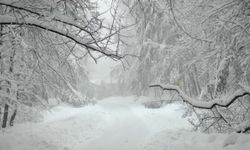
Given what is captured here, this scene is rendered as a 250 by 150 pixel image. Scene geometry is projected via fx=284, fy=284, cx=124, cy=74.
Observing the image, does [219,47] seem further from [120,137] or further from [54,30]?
[120,137]

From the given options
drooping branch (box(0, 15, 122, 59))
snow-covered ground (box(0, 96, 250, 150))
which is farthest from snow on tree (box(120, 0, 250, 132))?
drooping branch (box(0, 15, 122, 59))

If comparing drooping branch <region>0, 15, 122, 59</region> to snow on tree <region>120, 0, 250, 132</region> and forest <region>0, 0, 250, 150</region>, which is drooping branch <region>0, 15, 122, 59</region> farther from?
snow on tree <region>120, 0, 250, 132</region>

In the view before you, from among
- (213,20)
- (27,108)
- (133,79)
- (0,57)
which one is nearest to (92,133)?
(27,108)

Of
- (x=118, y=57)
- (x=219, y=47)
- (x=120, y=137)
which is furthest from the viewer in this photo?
(x=120, y=137)

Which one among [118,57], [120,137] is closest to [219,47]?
[118,57]

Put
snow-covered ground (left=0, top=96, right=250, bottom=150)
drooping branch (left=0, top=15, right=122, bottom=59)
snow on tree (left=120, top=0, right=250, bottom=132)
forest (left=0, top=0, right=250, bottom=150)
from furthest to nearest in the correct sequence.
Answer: snow-covered ground (left=0, top=96, right=250, bottom=150)
snow on tree (left=120, top=0, right=250, bottom=132)
forest (left=0, top=0, right=250, bottom=150)
drooping branch (left=0, top=15, right=122, bottom=59)

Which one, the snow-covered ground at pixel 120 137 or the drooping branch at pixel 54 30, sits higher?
the drooping branch at pixel 54 30

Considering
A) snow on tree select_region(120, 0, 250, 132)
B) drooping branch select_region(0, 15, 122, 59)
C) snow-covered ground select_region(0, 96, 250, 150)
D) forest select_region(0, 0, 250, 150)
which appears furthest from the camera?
snow-covered ground select_region(0, 96, 250, 150)

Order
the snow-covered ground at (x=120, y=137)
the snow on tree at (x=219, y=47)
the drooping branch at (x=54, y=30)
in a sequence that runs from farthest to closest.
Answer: the snow-covered ground at (x=120, y=137) → the snow on tree at (x=219, y=47) → the drooping branch at (x=54, y=30)

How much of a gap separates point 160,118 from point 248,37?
12.9 metres

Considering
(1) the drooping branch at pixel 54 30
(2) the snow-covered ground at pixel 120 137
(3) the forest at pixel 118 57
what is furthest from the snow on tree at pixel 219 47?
(1) the drooping branch at pixel 54 30

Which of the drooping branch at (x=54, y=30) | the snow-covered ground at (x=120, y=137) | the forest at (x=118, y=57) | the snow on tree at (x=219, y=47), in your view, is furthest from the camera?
the snow-covered ground at (x=120, y=137)

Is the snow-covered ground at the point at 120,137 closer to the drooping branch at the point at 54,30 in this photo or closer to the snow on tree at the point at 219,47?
the snow on tree at the point at 219,47

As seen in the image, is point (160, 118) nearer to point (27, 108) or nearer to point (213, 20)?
point (27, 108)
